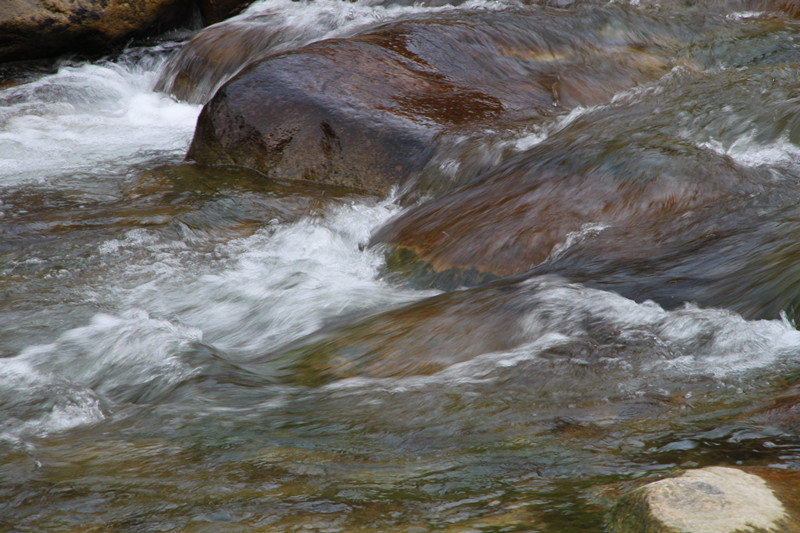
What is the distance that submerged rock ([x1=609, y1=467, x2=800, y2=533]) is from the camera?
163 centimetres

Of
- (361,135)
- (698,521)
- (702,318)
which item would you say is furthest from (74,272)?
(698,521)

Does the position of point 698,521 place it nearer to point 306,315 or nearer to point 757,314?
point 757,314

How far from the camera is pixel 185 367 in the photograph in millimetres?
3502

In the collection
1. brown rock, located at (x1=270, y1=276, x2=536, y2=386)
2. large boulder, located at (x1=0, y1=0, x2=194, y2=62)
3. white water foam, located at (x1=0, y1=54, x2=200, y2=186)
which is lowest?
brown rock, located at (x1=270, y1=276, x2=536, y2=386)

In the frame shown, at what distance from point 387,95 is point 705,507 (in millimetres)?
5071

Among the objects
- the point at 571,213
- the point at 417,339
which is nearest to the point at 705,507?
the point at 417,339

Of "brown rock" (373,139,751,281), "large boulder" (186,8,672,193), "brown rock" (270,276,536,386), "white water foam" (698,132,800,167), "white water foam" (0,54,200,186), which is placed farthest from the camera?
"white water foam" (0,54,200,186)

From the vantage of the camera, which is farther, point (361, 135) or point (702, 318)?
point (361, 135)

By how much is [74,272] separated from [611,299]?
329 centimetres

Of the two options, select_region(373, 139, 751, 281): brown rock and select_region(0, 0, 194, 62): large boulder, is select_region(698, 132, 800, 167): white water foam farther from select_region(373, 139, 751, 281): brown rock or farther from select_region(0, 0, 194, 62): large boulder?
select_region(0, 0, 194, 62): large boulder

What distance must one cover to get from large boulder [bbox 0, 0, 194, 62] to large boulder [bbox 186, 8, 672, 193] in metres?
5.54

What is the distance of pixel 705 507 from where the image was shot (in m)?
1.67

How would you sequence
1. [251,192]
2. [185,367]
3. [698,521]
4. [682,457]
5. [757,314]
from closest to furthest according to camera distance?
[698,521] < [682,457] < [757,314] < [185,367] < [251,192]

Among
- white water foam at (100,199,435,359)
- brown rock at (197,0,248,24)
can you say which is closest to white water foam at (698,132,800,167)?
white water foam at (100,199,435,359)
